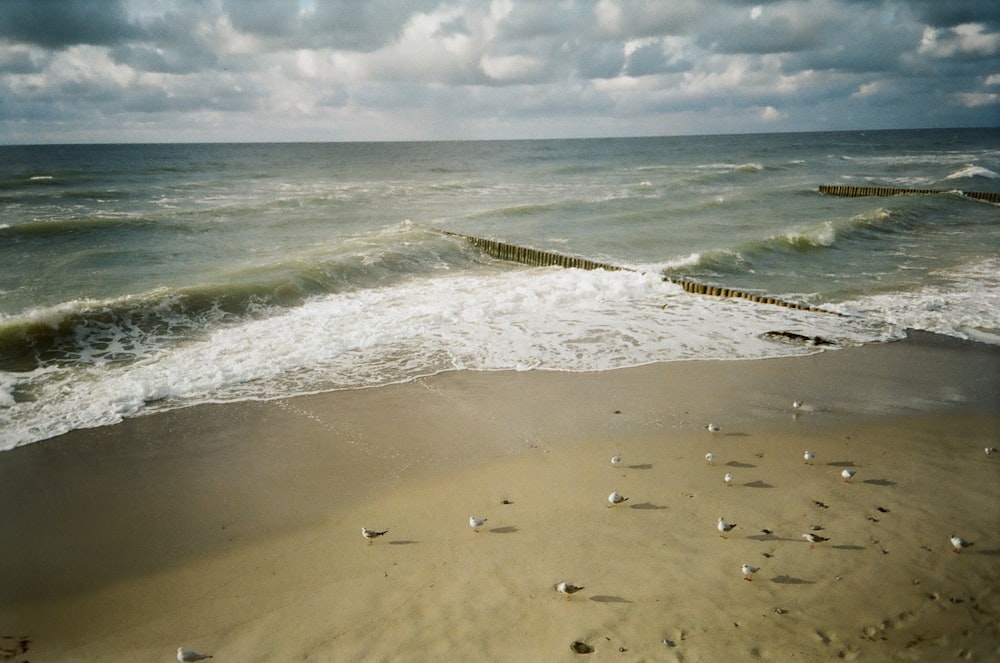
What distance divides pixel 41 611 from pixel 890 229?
3059 centimetres

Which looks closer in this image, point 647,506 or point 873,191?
point 647,506

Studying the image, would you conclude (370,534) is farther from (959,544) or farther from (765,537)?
(959,544)

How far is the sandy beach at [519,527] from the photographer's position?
520 centimetres

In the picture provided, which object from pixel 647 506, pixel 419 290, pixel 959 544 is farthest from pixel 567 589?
pixel 419 290

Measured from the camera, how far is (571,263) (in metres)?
19.5

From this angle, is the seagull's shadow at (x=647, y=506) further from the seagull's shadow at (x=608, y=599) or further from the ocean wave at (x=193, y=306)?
the ocean wave at (x=193, y=306)

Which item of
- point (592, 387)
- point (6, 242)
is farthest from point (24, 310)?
point (592, 387)

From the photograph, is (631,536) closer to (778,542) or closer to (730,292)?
(778,542)

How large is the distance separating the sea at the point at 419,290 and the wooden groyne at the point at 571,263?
0.77ft

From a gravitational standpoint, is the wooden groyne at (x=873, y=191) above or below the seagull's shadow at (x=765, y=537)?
above

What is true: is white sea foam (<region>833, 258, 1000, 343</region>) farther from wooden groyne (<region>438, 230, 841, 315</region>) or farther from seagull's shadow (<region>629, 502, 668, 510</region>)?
seagull's shadow (<region>629, 502, 668, 510</region>)

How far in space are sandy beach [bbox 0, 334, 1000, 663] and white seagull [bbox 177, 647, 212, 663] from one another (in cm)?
18

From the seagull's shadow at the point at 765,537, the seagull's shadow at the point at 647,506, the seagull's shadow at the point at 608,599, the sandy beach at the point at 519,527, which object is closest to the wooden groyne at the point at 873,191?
the sandy beach at the point at 519,527

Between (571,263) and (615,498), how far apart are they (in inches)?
525
